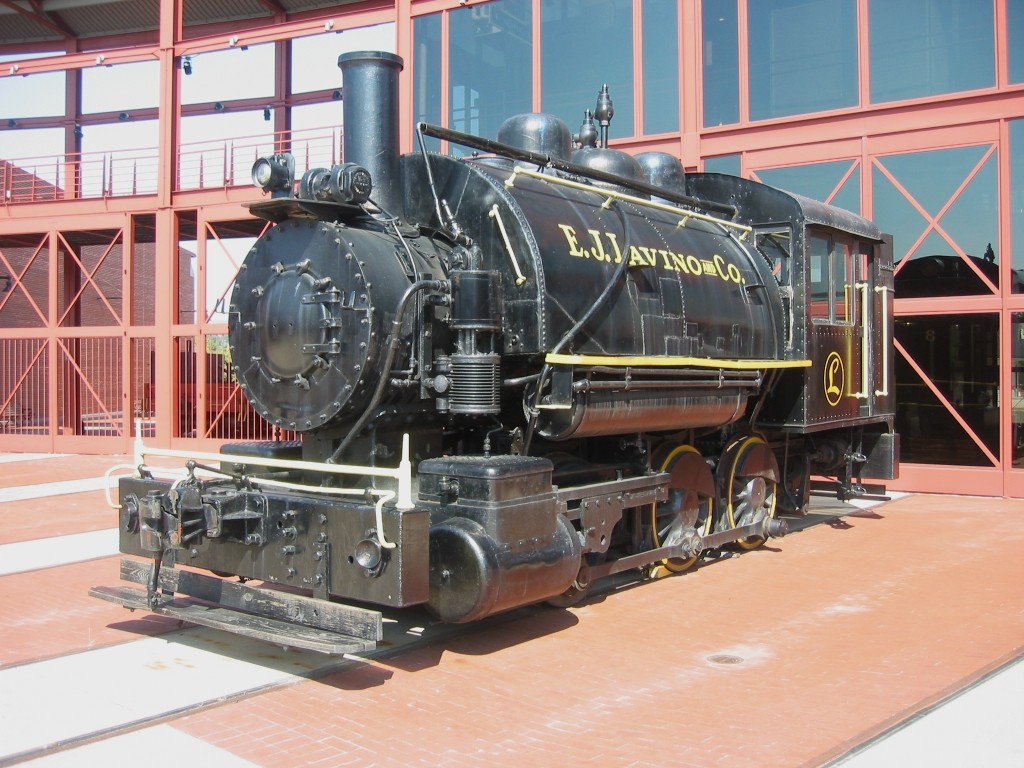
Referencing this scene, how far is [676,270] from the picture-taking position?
7566 millimetres

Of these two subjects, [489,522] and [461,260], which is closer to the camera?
[489,522]

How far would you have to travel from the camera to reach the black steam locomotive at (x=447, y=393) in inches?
212

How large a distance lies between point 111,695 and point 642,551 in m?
4.05

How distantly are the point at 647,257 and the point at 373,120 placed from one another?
7.18ft

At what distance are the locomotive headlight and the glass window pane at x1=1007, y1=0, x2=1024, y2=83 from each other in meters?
9.94

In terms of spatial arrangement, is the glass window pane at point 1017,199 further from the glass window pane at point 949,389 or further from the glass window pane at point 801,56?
the glass window pane at point 801,56

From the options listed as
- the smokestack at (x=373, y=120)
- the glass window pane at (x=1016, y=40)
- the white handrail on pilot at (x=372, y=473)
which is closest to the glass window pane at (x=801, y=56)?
the glass window pane at (x=1016, y=40)

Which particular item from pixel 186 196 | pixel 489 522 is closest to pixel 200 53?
pixel 186 196

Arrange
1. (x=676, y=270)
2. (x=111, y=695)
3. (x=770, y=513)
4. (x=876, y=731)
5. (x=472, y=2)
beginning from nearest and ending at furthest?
(x=876, y=731) → (x=111, y=695) → (x=676, y=270) → (x=770, y=513) → (x=472, y=2)

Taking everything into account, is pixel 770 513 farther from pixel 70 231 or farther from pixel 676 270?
pixel 70 231

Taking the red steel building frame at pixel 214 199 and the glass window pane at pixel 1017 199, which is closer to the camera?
the glass window pane at pixel 1017 199

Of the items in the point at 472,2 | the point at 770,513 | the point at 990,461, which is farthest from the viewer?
the point at 472,2

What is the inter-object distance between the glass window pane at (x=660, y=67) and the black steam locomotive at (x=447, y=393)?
6.57 metres

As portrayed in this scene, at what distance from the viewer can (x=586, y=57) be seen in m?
15.2
